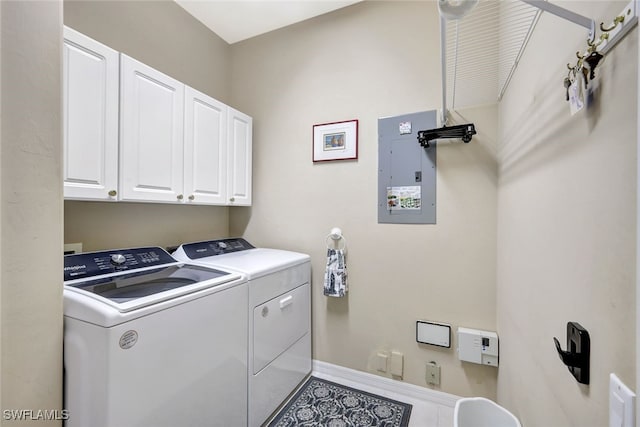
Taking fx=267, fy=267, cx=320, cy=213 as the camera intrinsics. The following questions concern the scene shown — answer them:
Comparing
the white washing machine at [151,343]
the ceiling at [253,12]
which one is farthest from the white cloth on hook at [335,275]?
the ceiling at [253,12]

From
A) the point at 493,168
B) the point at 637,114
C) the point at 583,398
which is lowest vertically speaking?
the point at 583,398

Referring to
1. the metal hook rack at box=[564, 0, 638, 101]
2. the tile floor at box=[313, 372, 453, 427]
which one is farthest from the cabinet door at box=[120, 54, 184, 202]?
the tile floor at box=[313, 372, 453, 427]

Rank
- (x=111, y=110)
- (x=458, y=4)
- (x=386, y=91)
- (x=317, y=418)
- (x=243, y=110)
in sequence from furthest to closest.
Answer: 1. (x=243, y=110)
2. (x=386, y=91)
3. (x=317, y=418)
4. (x=111, y=110)
5. (x=458, y=4)

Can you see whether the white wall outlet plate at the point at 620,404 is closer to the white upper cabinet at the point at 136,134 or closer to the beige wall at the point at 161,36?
the white upper cabinet at the point at 136,134

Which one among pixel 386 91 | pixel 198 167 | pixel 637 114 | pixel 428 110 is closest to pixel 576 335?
pixel 637 114

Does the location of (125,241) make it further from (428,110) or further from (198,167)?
(428,110)

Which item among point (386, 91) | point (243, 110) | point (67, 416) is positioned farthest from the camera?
point (243, 110)

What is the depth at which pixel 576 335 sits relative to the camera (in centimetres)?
65

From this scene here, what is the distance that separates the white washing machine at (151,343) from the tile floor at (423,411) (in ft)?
3.24

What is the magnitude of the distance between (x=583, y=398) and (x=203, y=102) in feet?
7.38

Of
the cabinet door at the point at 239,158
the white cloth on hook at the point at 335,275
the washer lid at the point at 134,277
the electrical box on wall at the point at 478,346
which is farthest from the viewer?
the cabinet door at the point at 239,158

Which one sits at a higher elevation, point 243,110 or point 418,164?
point 243,110

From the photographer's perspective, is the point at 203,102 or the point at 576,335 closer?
the point at 576,335

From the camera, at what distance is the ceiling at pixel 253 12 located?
2064mm
